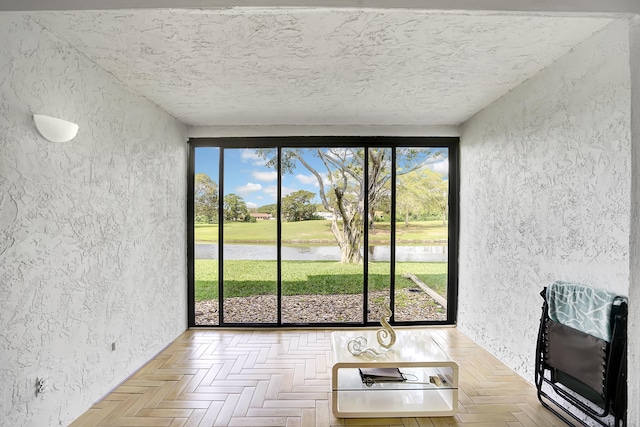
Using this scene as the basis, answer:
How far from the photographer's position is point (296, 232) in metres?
4.27

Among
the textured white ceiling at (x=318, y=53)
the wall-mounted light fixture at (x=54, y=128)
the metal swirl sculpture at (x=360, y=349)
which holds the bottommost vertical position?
the metal swirl sculpture at (x=360, y=349)

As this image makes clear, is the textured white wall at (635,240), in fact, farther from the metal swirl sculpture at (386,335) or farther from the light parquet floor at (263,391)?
the metal swirl sculpture at (386,335)

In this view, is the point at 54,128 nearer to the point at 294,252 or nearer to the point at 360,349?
the point at 360,349

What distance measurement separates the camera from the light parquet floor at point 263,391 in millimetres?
2207

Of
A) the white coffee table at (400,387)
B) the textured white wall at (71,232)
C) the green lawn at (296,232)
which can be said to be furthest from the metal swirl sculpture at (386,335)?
the textured white wall at (71,232)

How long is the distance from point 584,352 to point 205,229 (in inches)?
148

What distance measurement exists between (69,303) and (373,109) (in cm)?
302

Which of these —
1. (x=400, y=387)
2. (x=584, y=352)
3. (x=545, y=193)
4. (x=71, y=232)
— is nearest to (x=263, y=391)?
(x=400, y=387)

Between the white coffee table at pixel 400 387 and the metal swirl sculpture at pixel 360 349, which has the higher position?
the metal swirl sculpture at pixel 360 349

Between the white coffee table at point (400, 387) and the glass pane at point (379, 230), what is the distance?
1.54 meters

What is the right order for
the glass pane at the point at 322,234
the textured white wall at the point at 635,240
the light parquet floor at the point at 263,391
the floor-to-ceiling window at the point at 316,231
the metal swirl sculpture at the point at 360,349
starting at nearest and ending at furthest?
the textured white wall at the point at 635,240
the light parquet floor at the point at 263,391
the metal swirl sculpture at the point at 360,349
the floor-to-ceiling window at the point at 316,231
the glass pane at the point at 322,234

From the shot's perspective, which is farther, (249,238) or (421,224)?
(249,238)

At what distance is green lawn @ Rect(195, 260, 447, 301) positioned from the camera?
4.15 m

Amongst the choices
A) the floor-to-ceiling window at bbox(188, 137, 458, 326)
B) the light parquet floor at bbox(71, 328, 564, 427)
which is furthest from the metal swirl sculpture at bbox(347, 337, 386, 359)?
the floor-to-ceiling window at bbox(188, 137, 458, 326)
